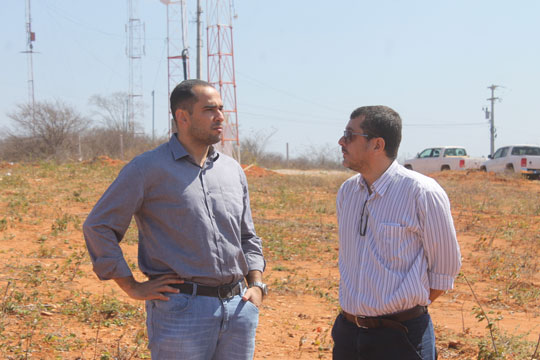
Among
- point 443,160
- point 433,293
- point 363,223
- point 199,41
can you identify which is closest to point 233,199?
point 363,223

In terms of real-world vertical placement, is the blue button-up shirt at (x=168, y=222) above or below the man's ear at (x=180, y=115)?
below

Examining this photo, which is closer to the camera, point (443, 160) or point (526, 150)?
point (526, 150)

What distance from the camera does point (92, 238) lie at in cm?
273

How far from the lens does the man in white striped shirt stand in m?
2.86

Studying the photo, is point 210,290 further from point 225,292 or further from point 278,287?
point 278,287

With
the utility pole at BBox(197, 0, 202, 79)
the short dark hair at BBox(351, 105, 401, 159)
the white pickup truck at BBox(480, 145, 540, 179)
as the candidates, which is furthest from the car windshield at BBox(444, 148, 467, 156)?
the short dark hair at BBox(351, 105, 401, 159)

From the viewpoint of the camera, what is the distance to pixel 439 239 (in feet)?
9.41

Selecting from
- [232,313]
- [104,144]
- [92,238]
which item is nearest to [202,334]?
[232,313]

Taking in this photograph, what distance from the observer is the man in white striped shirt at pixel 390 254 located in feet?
9.39

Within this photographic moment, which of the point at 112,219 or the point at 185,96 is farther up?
the point at 185,96

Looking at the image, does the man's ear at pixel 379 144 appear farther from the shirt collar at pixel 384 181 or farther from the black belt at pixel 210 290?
the black belt at pixel 210 290

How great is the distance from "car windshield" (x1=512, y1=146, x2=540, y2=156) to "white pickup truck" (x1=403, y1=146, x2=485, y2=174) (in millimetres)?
3787

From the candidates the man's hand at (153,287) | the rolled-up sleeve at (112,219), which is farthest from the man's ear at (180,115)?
the man's hand at (153,287)

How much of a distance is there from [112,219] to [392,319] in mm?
1438
